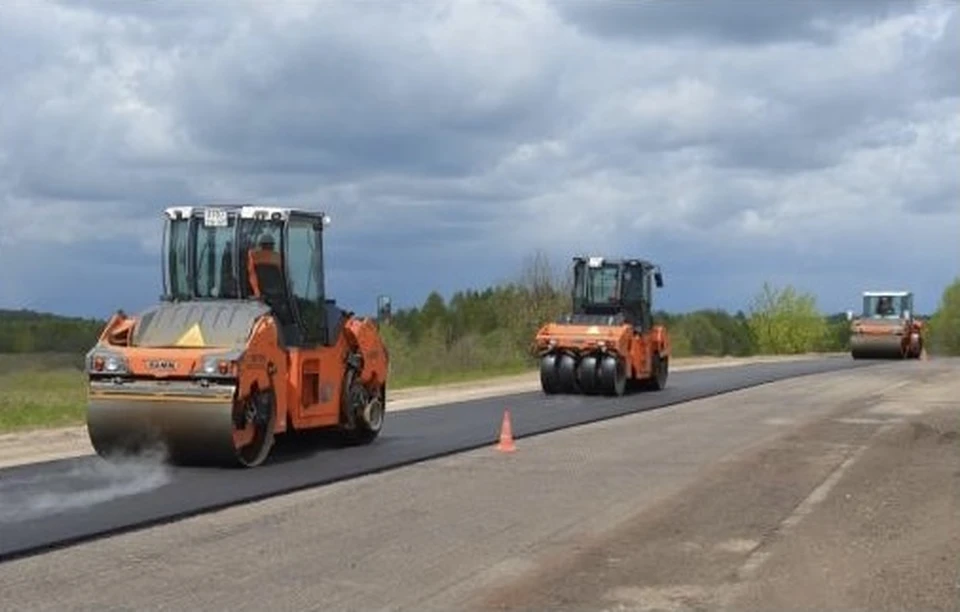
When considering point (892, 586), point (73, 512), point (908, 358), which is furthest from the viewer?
point (908, 358)

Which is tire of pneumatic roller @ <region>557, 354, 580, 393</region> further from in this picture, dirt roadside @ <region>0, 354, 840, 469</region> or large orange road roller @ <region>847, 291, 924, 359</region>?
large orange road roller @ <region>847, 291, 924, 359</region>

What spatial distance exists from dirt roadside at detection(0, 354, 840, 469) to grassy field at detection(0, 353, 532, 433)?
0.91 m

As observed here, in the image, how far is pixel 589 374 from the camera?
86.5ft

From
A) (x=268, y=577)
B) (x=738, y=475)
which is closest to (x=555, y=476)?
(x=738, y=475)

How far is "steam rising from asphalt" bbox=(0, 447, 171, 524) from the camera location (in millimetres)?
11125

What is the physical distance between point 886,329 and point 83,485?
3978cm

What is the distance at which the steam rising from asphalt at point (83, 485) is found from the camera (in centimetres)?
1112

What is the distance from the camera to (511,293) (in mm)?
52812

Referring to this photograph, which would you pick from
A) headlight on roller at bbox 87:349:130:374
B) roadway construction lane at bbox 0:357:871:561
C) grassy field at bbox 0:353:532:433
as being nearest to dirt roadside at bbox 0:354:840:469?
grassy field at bbox 0:353:532:433

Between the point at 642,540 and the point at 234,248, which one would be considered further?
the point at 234,248

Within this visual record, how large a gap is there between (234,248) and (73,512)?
16.4 feet

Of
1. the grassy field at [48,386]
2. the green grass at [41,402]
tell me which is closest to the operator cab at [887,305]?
the grassy field at [48,386]

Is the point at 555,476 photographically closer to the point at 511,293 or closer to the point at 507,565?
the point at 507,565

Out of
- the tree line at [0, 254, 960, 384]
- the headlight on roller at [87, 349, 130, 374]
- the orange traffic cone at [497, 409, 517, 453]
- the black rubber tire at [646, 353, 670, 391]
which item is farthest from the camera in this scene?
the tree line at [0, 254, 960, 384]
